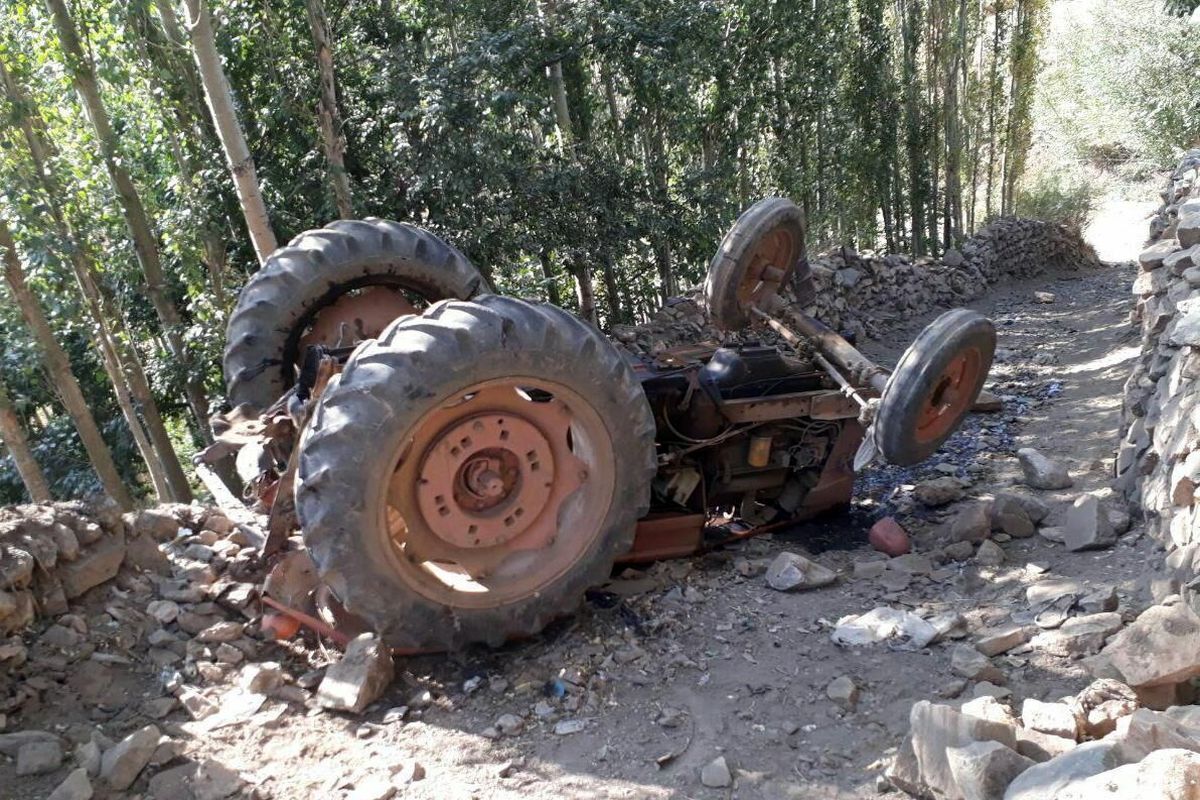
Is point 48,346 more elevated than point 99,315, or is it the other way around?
point 99,315

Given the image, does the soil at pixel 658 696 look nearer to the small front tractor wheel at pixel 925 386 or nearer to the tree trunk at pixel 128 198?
the small front tractor wheel at pixel 925 386

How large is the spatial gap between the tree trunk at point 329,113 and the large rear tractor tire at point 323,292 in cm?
265

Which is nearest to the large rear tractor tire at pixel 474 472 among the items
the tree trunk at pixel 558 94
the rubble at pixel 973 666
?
the rubble at pixel 973 666

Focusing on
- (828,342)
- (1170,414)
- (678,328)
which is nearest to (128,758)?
(828,342)

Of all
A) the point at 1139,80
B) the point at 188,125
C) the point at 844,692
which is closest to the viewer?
the point at 844,692

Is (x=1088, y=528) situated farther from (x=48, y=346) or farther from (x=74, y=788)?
(x=48, y=346)

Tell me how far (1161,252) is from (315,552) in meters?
5.71

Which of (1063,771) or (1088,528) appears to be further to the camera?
(1088,528)

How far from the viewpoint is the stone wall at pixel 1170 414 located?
3422 millimetres

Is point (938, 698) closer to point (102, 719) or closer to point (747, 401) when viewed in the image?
point (747, 401)

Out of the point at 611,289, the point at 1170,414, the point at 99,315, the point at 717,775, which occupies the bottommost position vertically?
the point at 717,775

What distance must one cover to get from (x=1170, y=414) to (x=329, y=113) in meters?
6.00

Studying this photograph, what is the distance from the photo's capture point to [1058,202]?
823 inches

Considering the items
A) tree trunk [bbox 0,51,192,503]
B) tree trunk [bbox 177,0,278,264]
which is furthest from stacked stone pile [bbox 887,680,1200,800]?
tree trunk [bbox 0,51,192,503]
